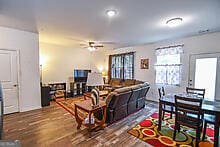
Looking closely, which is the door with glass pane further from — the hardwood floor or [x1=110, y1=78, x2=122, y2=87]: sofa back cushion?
[x1=110, y1=78, x2=122, y2=87]: sofa back cushion

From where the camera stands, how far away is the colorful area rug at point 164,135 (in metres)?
2.39

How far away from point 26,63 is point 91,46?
2429 mm

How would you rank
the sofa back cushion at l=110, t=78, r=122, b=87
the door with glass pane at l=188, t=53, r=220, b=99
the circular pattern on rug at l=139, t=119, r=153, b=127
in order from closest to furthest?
the circular pattern on rug at l=139, t=119, r=153, b=127
the door with glass pane at l=188, t=53, r=220, b=99
the sofa back cushion at l=110, t=78, r=122, b=87

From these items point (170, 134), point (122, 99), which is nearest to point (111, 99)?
point (122, 99)

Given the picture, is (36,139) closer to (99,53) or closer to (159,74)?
(159,74)

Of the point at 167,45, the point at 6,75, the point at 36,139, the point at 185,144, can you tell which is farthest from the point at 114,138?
the point at 167,45

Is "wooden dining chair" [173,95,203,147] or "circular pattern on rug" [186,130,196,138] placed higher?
"wooden dining chair" [173,95,203,147]

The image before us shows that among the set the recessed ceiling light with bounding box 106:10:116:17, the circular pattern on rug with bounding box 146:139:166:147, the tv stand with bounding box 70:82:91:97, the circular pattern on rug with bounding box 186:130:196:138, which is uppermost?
the recessed ceiling light with bounding box 106:10:116:17

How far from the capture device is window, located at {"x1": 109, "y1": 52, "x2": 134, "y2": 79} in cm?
645

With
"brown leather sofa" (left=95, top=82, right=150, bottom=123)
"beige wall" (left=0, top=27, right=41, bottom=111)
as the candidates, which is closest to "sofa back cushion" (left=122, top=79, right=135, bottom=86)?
"brown leather sofa" (left=95, top=82, right=150, bottom=123)

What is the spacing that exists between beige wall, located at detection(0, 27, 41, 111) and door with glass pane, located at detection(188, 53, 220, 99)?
17.8 feet

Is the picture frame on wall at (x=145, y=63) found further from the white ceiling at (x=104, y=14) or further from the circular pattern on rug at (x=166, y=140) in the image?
the circular pattern on rug at (x=166, y=140)

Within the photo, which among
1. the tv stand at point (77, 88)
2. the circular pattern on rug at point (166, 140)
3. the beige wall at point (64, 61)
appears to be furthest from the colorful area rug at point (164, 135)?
the beige wall at point (64, 61)

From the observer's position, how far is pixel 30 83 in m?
4.16
